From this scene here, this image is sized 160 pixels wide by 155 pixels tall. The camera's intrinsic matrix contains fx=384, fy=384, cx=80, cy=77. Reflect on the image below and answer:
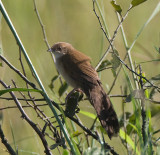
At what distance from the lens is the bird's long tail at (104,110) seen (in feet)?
7.47

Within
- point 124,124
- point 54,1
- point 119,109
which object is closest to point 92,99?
point 124,124

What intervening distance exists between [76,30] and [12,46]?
140 cm

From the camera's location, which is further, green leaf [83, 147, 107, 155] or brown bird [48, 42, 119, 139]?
brown bird [48, 42, 119, 139]

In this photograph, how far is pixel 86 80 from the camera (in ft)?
9.33

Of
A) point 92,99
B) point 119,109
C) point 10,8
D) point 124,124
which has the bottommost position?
point 119,109

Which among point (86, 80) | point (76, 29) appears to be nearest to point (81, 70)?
point (86, 80)

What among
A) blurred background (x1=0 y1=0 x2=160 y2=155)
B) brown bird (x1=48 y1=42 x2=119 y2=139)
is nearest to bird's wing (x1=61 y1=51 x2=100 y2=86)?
brown bird (x1=48 y1=42 x2=119 y2=139)

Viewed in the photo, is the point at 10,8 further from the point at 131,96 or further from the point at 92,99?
the point at 131,96

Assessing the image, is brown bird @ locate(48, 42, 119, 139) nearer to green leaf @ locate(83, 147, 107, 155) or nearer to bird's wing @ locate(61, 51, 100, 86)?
bird's wing @ locate(61, 51, 100, 86)

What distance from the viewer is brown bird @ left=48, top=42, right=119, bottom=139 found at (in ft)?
7.66

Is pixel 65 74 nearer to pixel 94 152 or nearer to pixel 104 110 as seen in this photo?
pixel 104 110

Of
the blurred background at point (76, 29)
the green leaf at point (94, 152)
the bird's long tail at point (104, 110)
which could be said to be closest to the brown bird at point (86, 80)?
the bird's long tail at point (104, 110)

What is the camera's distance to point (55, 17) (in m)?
5.89

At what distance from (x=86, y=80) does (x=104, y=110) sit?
0.47 metres
